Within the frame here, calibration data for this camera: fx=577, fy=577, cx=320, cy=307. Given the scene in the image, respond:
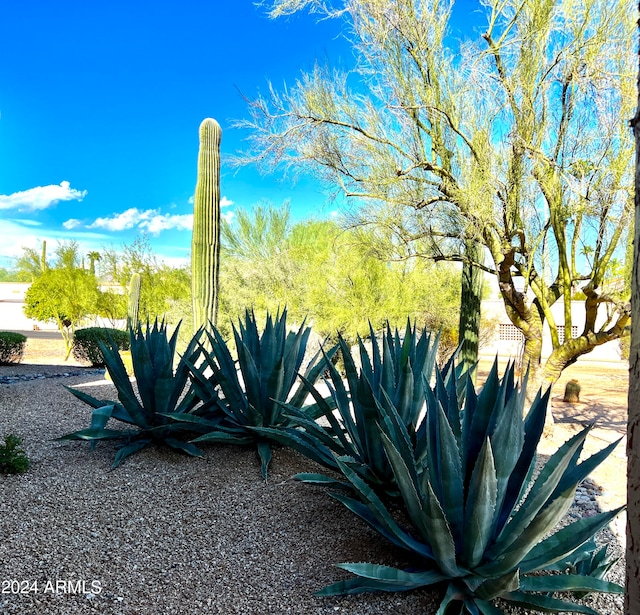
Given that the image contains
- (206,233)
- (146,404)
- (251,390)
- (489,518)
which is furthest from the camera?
(206,233)

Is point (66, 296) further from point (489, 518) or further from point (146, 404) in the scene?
point (489, 518)

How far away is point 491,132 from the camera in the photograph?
804 cm

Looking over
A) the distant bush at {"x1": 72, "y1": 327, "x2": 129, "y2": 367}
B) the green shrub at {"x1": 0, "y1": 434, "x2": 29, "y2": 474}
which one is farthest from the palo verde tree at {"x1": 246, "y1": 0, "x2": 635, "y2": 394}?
the distant bush at {"x1": 72, "y1": 327, "x2": 129, "y2": 367}

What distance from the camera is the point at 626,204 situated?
738cm

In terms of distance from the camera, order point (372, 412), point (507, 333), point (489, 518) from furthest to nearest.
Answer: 1. point (507, 333)
2. point (372, 412)
3. point (489, 518)

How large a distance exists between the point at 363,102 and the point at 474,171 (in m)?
2.12

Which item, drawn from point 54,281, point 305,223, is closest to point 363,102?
point 305,223

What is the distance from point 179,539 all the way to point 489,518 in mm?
1658

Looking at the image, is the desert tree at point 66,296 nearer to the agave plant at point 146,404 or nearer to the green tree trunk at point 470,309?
the green tree trunk at point 470,309

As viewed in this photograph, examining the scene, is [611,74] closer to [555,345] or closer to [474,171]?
[474,171]

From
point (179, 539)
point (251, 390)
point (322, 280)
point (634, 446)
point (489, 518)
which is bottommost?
point (179, 539)

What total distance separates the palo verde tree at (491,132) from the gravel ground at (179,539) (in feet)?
17.6

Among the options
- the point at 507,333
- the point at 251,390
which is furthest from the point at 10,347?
the point at 507,333

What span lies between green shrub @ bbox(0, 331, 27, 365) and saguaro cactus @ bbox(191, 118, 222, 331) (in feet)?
20.1
